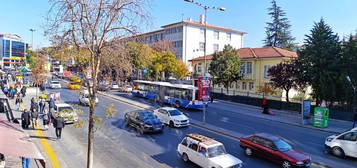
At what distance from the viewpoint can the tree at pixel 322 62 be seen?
2503cm

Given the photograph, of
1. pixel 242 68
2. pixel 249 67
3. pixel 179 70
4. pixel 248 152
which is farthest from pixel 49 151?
pixel 179 70

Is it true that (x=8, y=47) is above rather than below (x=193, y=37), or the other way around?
above

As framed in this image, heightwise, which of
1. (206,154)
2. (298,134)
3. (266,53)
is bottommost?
(298,134)

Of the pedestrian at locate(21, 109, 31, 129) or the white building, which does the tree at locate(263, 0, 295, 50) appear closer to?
the white building

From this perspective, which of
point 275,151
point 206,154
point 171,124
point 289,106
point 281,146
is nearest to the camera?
point 206,154

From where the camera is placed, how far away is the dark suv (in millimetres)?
16453

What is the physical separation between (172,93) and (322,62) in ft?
57.1

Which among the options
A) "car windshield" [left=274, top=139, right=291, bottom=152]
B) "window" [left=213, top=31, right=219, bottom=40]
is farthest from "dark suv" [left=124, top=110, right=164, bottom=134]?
"window" [left=213, top=31, right=219, bottom=40]

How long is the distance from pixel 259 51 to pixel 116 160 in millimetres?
37840

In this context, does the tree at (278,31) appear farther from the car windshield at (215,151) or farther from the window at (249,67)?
the car windshield at (215,151)

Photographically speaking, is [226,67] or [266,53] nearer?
[226,67]

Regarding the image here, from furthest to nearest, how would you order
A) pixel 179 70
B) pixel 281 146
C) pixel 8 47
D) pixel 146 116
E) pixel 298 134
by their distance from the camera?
pixel 8 47 → pixel 179 70 → pixel 298 134 → pixel 146 116 → pixel 281 146

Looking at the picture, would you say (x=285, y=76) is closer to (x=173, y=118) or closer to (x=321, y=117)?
(x=321, y=117)

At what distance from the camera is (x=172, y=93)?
29516 millimetres
